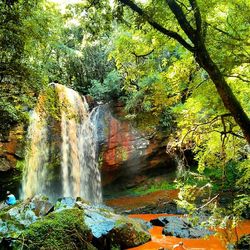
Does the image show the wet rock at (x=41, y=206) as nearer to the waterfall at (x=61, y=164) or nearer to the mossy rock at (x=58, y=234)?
the mossy rock at (x=58, y=234)

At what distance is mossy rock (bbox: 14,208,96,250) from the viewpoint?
6.63 meters

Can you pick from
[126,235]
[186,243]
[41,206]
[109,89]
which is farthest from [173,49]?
[109,89]

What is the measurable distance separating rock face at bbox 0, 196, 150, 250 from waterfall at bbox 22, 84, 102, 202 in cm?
852

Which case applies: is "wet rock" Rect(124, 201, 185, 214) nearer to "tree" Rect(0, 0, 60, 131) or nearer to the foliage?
the foliage

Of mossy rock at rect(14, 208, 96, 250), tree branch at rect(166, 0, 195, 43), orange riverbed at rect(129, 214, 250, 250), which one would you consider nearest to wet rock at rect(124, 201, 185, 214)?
orange riverbed at rect(129, 214, 250, 250)

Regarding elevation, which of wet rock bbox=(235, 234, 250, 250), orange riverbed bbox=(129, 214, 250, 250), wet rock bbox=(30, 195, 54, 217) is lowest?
orange riverbed bbox=(129, 214, 250, 250)

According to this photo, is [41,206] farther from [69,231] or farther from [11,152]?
[11,152]

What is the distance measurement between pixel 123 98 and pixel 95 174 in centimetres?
536

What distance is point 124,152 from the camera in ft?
68.6

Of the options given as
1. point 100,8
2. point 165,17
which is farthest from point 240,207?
point 100,8

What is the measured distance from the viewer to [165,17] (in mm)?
5836

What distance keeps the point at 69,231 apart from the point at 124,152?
13606 mm

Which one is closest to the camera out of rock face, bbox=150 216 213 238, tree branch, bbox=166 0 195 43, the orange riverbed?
tree branch, bbox=166 0 195 43

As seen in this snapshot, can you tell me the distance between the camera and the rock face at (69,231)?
21.8 ft
